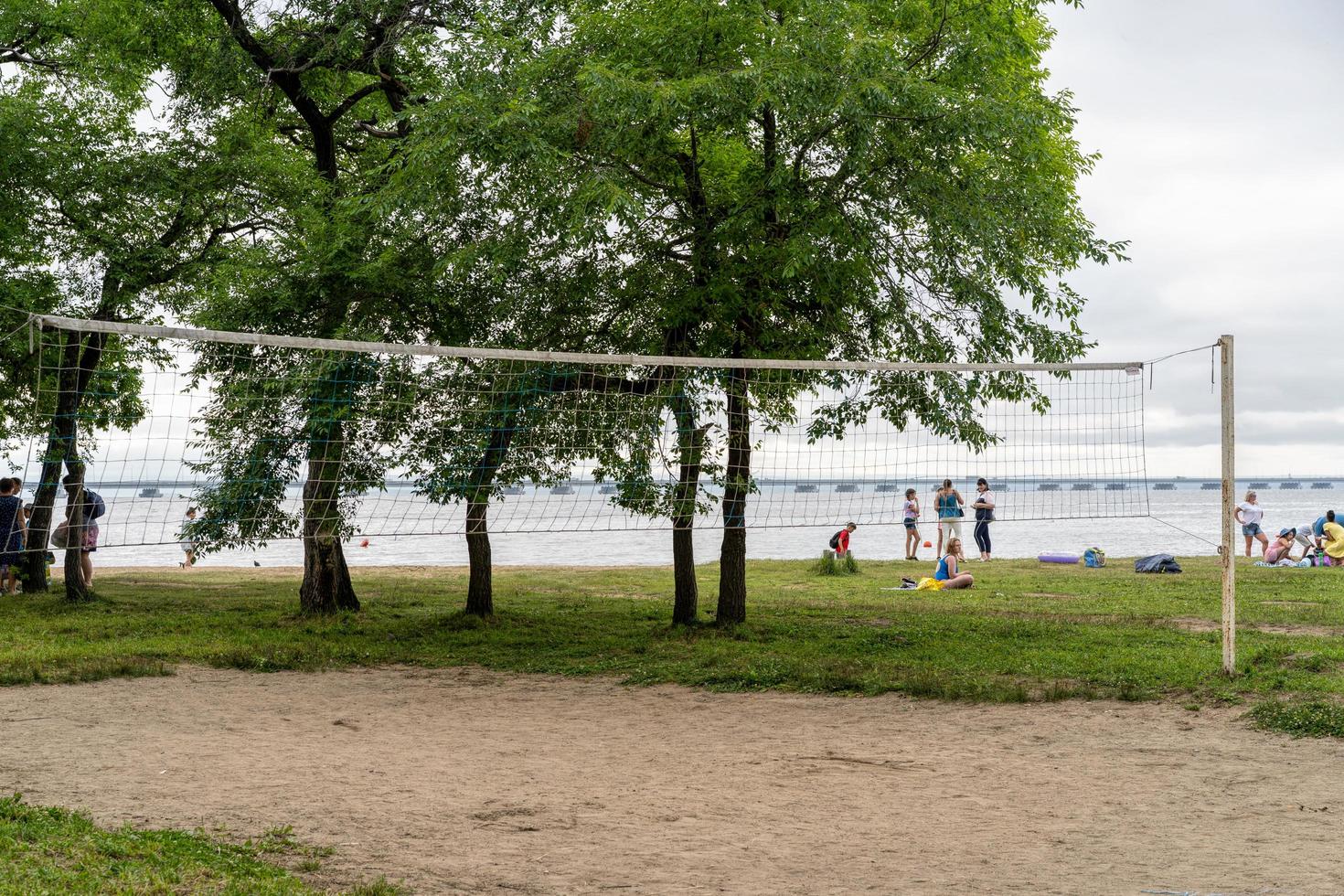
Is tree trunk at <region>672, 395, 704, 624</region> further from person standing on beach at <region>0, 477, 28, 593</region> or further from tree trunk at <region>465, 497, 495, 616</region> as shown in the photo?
person standing on beach at <region>0, 477, 28, 593</region>

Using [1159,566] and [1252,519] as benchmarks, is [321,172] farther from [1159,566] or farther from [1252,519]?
[1252,519]

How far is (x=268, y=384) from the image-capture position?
1302 cm

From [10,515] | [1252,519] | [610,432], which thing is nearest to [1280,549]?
[1252,519]

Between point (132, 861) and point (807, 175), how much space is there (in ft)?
29.1

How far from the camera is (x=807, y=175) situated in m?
11.7

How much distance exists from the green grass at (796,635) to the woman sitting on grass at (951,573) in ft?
1.54

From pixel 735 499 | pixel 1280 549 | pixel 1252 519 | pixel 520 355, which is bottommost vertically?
pixel 1280 549

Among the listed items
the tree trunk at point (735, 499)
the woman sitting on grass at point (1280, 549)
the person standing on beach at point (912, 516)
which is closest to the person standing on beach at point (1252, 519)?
the woman sitting on grass at point (1280, 549)

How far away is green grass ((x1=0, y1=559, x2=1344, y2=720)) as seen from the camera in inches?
389

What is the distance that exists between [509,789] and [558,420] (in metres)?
6.27

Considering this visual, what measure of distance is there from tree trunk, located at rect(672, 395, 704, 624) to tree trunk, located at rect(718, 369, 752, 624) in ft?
1.13

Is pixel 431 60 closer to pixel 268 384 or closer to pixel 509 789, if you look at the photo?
pixel 268 384

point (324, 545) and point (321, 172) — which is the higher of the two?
point (321, 172)

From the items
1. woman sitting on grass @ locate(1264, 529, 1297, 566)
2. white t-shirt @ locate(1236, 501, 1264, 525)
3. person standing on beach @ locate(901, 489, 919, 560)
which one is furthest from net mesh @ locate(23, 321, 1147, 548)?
white t-shirt @ locate(1236, 501, 1264, 525)
